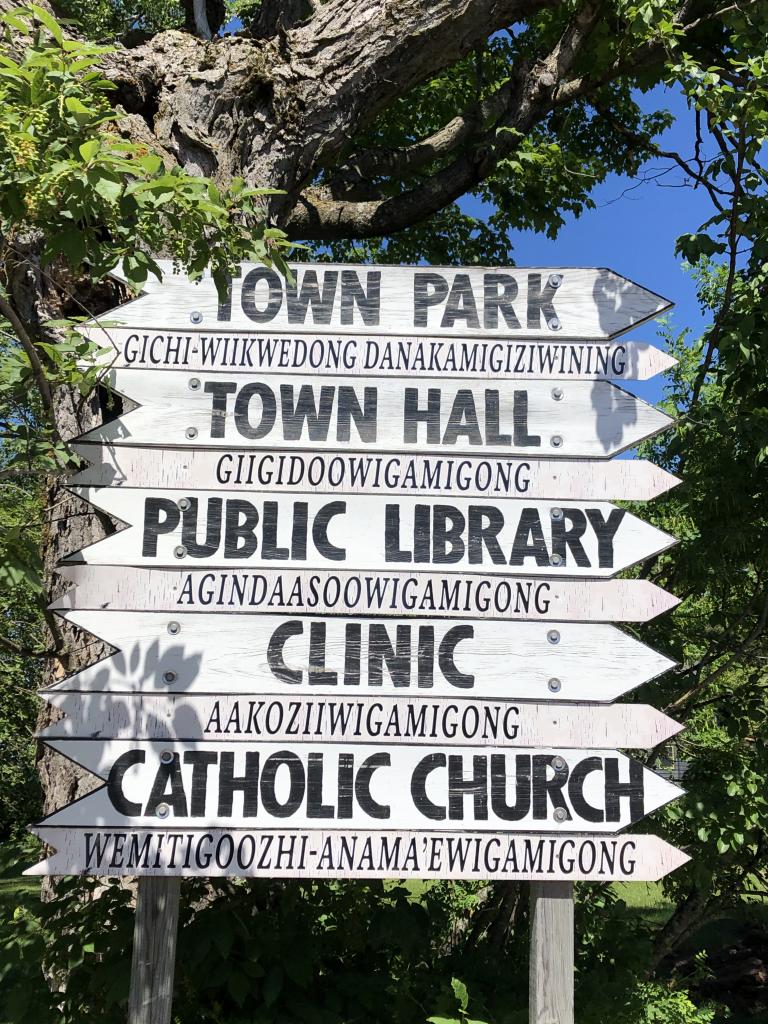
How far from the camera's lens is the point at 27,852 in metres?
3.61

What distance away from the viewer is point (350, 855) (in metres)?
2.88

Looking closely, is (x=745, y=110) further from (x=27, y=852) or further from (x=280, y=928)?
(x=27, y=852)

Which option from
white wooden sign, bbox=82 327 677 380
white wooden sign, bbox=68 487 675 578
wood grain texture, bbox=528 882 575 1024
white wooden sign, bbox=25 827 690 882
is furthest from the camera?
white wooden sign, bbox=82 327 677 380

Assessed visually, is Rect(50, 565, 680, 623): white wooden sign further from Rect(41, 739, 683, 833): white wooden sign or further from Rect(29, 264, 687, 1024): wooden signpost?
Rect(41, 739, 683, 833): white wooden sign

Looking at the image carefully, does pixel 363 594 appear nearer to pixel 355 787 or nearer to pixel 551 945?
pixel 355 787

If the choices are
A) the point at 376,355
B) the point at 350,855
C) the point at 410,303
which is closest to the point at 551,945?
the point at 350,855

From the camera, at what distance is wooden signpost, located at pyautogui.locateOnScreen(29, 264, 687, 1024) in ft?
9.58

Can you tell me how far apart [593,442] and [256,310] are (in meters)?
1.48

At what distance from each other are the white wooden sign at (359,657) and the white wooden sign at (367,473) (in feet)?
1.68

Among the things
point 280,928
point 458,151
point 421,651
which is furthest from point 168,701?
point 458,151

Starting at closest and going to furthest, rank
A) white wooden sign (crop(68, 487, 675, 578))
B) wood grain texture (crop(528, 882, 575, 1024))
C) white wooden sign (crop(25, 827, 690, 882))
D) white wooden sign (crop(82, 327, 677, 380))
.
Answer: white wooden sign (crop(25, 827, 690, 882))
wood grain texture (crop(528, 882, 575, 1024))
white wooden sign (crop(68, 487, 675, 578))
white wooden sign (crop(82, 327, 677, 380))

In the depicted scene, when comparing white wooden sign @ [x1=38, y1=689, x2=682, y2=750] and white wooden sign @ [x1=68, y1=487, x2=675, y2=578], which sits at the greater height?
white wooden sign @ [x1=68, y1=487, x2=675, y2=578]

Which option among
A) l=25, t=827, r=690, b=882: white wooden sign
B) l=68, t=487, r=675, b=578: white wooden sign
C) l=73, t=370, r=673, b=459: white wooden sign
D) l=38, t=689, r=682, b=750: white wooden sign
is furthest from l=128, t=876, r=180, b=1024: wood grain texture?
l=73, t=370, r=673, b=459: white wooden sign

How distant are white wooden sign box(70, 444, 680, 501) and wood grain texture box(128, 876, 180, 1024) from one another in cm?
153
